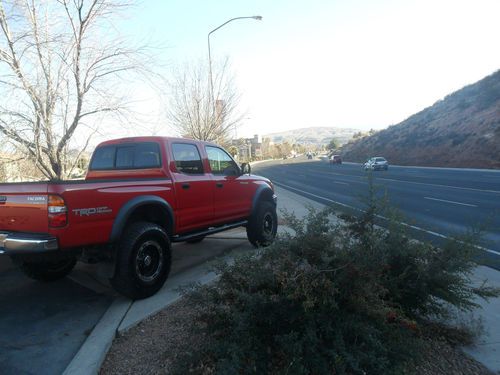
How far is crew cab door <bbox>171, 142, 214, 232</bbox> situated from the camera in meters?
5.63

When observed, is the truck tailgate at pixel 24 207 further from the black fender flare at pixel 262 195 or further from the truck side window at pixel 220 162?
the black fender flare at pixel 262 195

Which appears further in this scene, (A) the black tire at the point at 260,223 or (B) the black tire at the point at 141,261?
(A) the black tire at the point at 260,223

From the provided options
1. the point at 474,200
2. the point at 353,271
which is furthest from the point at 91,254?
the point at 474,200

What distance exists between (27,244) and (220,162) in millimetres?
3424

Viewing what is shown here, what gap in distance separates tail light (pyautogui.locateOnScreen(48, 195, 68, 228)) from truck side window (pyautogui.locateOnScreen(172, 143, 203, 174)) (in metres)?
1.98

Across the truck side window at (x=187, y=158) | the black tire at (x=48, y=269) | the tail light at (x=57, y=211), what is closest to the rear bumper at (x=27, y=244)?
the tail light at (x=57, y=211)

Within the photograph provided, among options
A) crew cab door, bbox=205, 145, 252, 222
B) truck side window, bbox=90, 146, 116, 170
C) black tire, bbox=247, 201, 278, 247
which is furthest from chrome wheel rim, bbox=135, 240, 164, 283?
black tire, bbox=247, 201, 278, 247

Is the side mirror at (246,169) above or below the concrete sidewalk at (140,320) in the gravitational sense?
above

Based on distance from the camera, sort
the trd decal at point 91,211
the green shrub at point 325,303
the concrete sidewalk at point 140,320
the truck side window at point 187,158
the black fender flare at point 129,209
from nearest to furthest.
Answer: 1. the green shrub at point 325,303
2. the concrete sidewalk at point 140,320
3. the trd decal at point 91,211
4. the black fender flare at point 129,209
5. the truck side window at point 187,158

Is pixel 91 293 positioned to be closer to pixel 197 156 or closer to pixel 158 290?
pixel 158 290

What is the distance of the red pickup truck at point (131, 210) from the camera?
13.5ft

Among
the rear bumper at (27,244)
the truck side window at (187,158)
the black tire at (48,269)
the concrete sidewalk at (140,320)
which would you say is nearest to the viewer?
the concrete sidewalk at (140,320)

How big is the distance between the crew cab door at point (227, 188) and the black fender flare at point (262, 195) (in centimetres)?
12

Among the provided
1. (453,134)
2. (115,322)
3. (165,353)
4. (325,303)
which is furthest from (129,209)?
(453,134)
